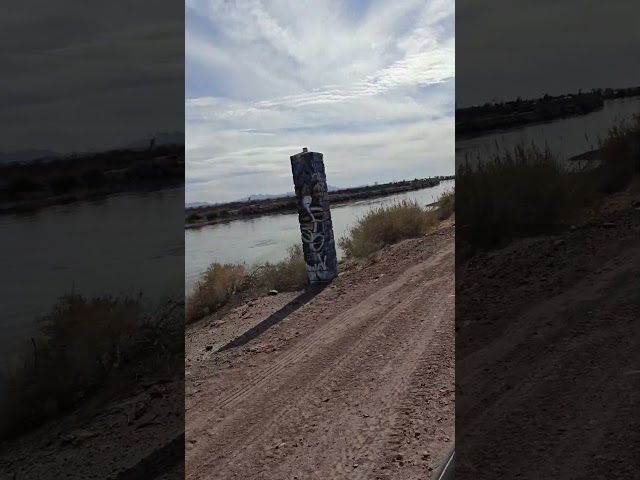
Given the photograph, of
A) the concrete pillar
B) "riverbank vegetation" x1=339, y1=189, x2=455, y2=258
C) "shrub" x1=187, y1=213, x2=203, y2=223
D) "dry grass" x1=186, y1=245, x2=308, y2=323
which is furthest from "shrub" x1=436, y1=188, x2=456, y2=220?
"shrub" x1=187, y1=213, x2=203, y2=223

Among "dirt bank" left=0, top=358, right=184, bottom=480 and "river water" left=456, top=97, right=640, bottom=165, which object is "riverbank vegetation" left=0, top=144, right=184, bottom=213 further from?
"river water" left=456, top=97, right=640, bottom=165

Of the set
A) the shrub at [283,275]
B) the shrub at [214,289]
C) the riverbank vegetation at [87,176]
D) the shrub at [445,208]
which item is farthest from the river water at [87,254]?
the shrub at [445,208]

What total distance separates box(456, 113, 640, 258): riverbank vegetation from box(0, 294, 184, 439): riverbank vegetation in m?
1.04

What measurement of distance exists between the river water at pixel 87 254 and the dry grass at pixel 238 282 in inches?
329

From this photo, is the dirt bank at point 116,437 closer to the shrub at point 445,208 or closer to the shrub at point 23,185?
the shrub at point 23,185

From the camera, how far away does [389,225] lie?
1289 centimetres

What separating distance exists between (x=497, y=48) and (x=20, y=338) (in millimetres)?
1709

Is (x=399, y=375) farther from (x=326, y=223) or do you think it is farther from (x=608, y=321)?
(x=608, y=321)

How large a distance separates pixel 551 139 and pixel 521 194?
0.67ft

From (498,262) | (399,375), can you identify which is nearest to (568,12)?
(498,262)

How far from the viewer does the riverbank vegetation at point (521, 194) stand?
75.4 inches

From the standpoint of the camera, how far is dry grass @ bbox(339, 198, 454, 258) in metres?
12.6

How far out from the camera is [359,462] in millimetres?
4840

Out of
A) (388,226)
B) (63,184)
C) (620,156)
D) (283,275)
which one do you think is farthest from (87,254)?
(388,226)
